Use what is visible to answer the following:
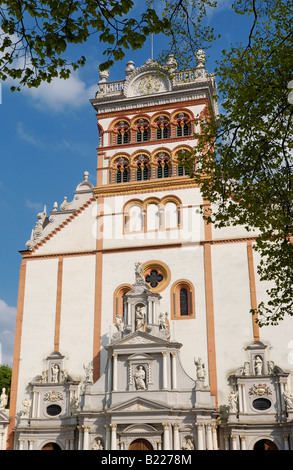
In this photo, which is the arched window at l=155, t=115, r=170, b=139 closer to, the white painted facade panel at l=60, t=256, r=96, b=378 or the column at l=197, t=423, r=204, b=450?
the white painted facade panel at l=60, t=256, r=96, b=378

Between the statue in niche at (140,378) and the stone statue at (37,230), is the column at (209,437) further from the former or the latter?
the stone statue at (37,230)

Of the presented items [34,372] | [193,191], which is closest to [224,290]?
[193,191]

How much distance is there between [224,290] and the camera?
33.7m

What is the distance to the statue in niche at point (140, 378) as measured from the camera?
30734 mm

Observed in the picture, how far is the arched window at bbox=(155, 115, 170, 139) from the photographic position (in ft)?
129

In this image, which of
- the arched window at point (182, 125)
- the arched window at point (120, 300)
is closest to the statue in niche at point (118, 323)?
the arched window at point (120, 300)

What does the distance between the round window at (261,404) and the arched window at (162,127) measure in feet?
62.7

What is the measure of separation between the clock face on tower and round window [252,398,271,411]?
2270 cm

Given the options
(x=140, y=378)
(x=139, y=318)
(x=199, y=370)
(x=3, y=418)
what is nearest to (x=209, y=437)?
(x=199, y=370)

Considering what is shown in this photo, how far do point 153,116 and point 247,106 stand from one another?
80.9 ft

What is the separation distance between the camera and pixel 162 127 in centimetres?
3956

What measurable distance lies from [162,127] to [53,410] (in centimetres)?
2067

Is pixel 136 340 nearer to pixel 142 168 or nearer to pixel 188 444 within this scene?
pixel 188 444
